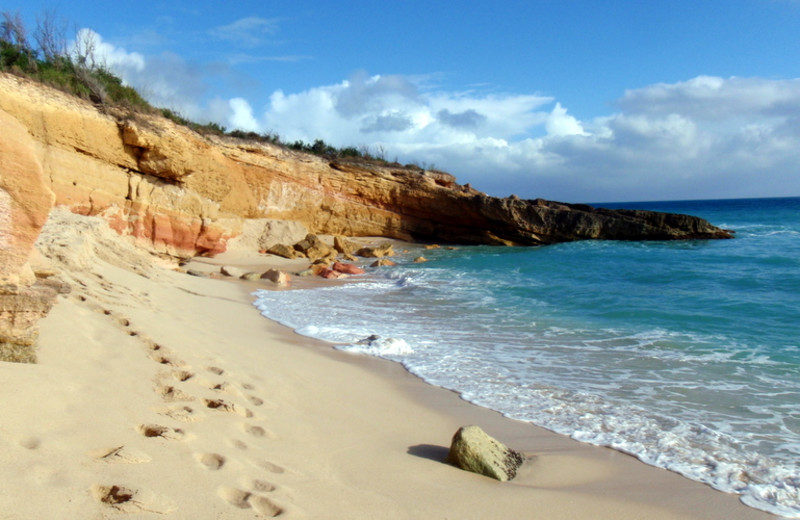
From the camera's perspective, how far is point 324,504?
2654 mm

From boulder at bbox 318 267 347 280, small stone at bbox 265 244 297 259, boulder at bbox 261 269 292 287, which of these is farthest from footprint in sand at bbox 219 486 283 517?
small stone at bbox 265 244 297 259

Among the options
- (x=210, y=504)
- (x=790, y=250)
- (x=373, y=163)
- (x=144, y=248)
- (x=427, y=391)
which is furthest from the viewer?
(x=373, y=163)

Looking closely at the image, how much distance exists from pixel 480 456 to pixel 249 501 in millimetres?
1601

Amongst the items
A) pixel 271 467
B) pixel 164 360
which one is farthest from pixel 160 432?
pixel 164 360

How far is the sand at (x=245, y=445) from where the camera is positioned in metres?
2.38

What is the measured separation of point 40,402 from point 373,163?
2225 cm

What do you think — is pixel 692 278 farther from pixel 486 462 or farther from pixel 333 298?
pixel 486 462

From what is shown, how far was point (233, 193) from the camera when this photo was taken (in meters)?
18.4

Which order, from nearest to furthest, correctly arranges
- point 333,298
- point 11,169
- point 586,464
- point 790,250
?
point 11,169 → point 586,464 → point 333,298 → point 790,250

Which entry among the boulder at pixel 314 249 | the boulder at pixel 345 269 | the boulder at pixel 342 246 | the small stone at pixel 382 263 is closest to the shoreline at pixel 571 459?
the boulder at pixel 345 269

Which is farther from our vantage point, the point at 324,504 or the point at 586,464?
the point at 586,464

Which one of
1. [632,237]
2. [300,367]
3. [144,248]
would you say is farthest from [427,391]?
[632,237]

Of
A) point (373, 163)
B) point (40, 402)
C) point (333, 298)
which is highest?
point (373, 163)

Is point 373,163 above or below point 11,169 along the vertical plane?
above
